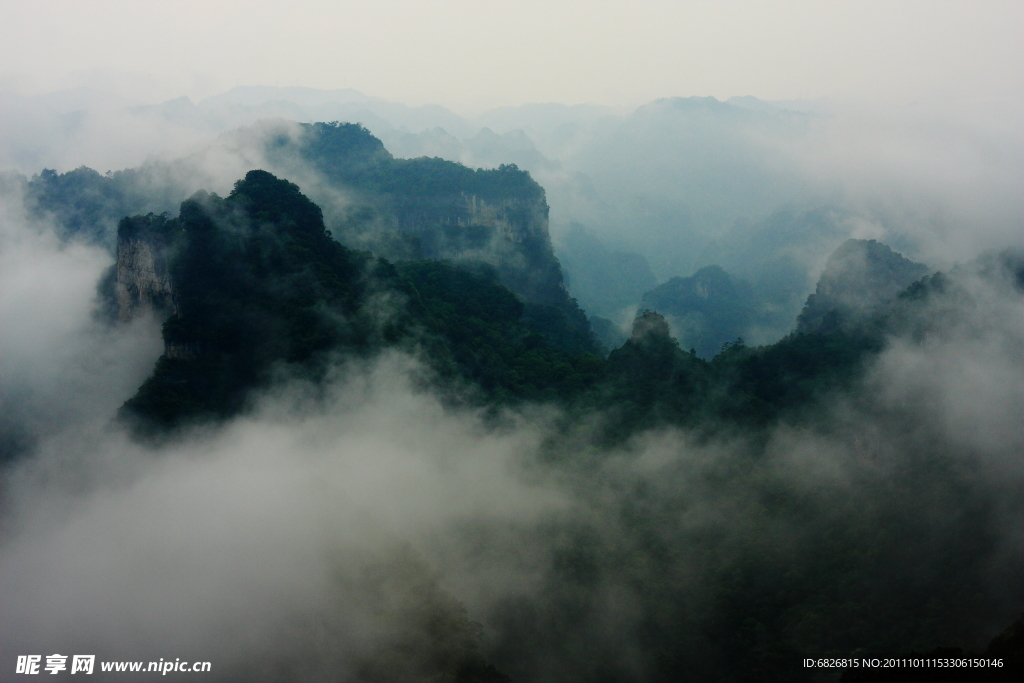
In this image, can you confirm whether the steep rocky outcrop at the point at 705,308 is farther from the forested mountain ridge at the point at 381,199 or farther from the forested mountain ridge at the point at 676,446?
the forested mountain ridge at the point at 676,446

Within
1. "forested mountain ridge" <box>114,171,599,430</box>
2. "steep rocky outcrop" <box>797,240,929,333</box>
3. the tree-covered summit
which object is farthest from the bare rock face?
"steep rocky outcrop" <box>797,240,929,333</box>

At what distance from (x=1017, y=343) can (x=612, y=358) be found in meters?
15.4

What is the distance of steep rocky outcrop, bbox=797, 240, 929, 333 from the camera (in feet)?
141

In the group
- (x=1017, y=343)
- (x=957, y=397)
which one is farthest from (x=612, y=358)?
(x=1017, y=343)

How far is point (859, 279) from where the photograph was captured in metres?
44.2

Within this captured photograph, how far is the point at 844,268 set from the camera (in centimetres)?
4544

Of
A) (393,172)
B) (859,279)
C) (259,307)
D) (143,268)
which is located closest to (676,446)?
(259,307)

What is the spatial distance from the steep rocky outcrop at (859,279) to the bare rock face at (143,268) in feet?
117

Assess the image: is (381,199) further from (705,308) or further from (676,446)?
(676,446)

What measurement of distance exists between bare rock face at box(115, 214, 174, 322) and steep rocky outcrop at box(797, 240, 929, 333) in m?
35.6

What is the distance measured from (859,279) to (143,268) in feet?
135

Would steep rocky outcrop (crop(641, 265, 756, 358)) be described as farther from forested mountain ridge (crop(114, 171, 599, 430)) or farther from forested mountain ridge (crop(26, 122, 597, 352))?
forested mountain ridge (crop(114, 171, 599, 430))

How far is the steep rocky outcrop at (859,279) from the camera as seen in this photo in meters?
42.9

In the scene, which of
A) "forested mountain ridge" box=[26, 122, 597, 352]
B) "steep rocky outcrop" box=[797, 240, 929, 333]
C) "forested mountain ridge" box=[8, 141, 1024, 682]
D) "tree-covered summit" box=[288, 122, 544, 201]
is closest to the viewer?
"forested mountain ridge" box=[8, 141, 1024, 682]
